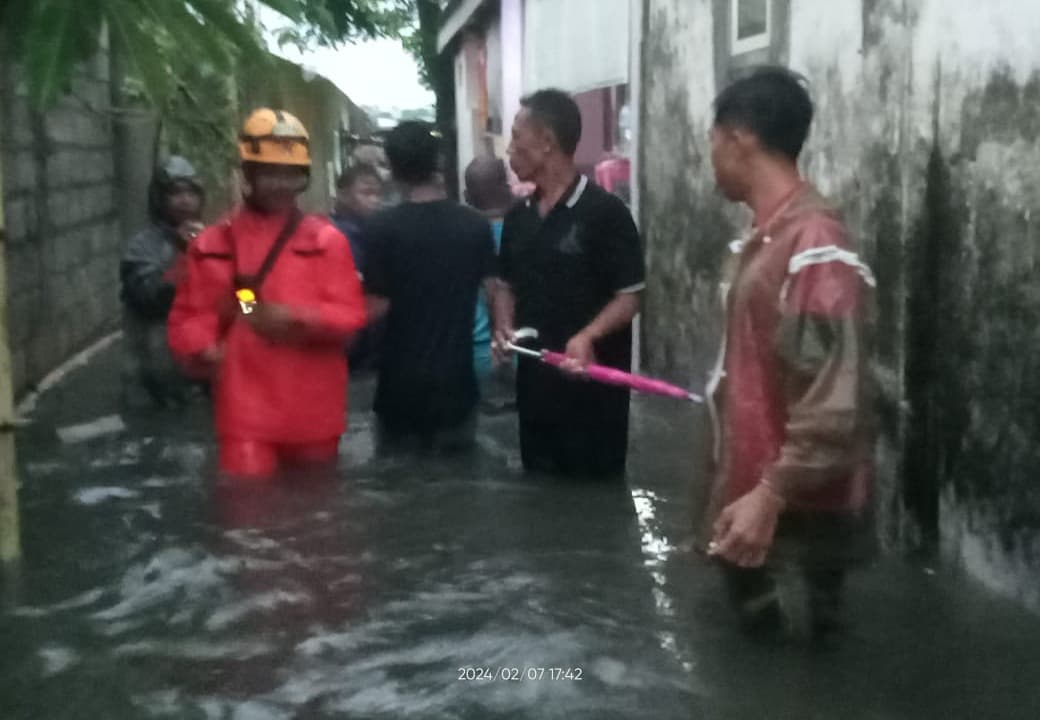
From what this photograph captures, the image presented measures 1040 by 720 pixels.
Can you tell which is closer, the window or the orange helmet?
the orange helmet

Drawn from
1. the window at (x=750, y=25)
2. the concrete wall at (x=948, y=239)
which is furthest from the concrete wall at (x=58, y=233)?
the concrete wall at (x=948, y=239)

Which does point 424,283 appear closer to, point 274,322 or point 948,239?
point 274,322

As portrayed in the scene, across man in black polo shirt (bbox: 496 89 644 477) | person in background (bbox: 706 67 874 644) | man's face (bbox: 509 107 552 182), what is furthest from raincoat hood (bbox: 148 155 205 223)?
person in background (bbox: 706 67 874 644)

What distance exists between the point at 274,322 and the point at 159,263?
3189 millimetres

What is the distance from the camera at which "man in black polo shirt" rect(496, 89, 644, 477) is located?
618 centimetres

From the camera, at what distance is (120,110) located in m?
11.3

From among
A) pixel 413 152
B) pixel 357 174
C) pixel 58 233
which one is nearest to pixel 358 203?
pixel 357 174

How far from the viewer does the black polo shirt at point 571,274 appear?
619 cm

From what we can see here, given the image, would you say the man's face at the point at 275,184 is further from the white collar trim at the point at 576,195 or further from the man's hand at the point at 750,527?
the man's hand at the point at 750,527

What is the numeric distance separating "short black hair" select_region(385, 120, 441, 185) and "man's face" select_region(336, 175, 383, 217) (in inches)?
101

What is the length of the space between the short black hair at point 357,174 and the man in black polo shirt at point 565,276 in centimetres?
261

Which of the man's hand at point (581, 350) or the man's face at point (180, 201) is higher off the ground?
the man's face at point (180, 201)

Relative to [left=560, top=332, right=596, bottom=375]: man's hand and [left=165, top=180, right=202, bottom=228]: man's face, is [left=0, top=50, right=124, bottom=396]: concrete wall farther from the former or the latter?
[left=560, top=332, right=596, bottom=375]: man's hand

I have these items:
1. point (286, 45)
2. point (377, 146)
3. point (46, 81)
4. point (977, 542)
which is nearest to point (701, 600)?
point (977, 542)
